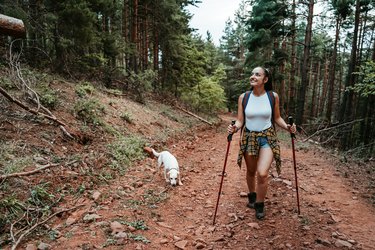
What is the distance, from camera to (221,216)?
456 cm

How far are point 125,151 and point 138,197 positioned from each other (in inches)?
99.7

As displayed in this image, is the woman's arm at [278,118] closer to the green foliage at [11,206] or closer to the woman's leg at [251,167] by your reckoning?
the woman's leg at [251,167]

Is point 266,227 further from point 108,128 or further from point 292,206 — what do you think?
point 108,128

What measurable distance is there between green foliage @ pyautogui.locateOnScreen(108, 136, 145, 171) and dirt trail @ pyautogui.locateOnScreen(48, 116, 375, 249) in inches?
16.9

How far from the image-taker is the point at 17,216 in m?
3.94

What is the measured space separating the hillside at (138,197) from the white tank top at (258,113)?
1.59 meters

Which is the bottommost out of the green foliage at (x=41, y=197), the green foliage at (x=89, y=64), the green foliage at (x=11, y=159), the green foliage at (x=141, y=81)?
the green foliage at (x=41, y=197)

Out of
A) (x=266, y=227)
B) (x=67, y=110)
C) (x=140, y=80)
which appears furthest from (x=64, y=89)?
(x=266, y=227)

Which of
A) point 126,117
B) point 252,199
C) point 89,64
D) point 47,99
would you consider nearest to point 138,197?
point 252,199

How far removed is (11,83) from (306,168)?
9226mm

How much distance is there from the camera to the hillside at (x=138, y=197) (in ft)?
12.1

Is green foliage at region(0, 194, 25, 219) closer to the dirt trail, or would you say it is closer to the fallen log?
the dirt trail

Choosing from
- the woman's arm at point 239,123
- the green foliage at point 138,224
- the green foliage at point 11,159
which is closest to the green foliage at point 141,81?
the green foliage at point 11,159

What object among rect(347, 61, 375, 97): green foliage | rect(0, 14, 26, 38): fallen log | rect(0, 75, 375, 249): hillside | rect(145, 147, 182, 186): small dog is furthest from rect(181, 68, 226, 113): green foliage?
rect(0, 14, 26, 38): fallen log
